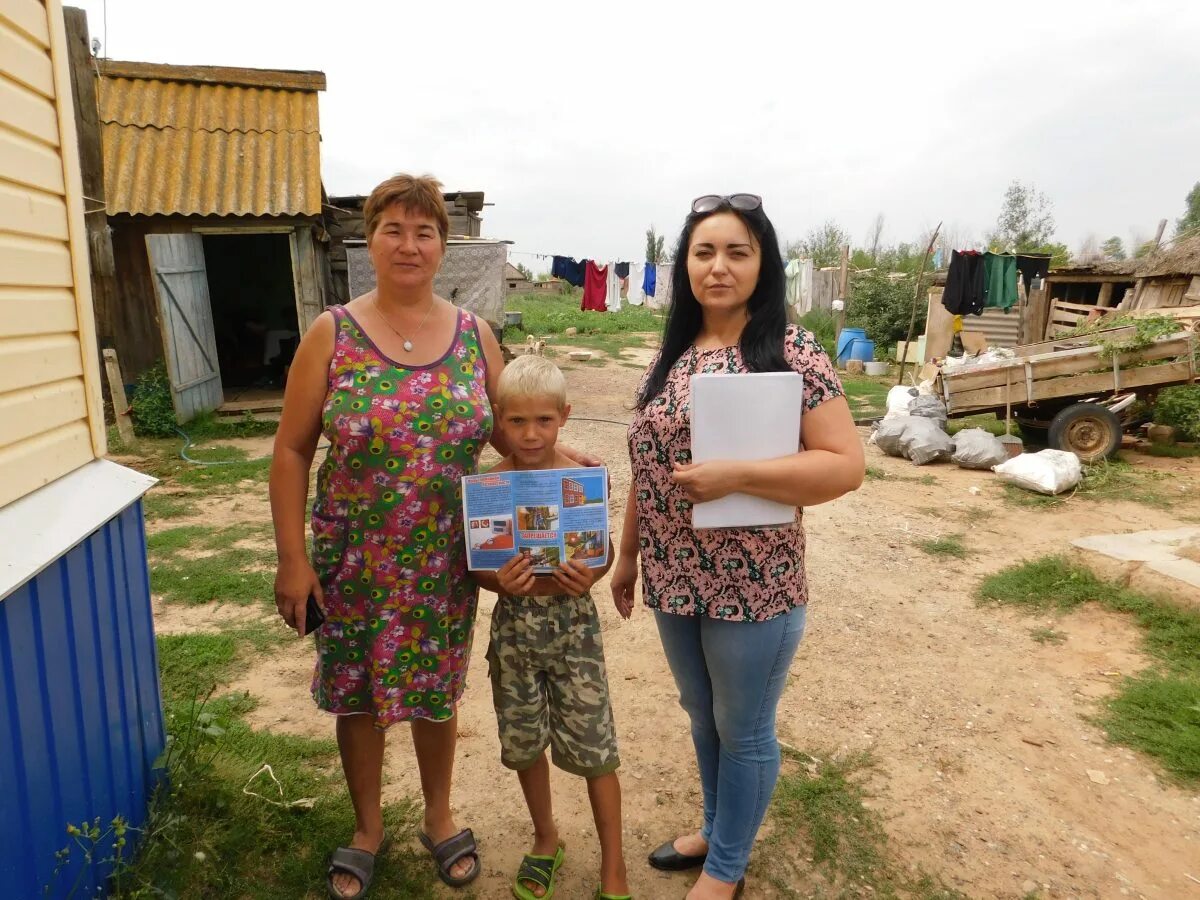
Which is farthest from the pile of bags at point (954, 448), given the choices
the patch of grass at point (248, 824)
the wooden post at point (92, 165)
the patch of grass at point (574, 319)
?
the patch of grass at point (574, 319)

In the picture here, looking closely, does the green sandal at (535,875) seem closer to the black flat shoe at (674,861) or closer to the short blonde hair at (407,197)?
the black flat shoe at (674,861)

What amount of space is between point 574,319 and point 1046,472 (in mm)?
18269

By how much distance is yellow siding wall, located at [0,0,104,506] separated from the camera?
5.33ft

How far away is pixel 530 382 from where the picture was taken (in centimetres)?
184

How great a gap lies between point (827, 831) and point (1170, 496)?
5844 mm

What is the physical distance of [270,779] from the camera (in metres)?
2.58

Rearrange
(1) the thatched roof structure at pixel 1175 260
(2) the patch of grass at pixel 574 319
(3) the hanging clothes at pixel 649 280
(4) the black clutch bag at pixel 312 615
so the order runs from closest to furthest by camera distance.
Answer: (4) the black clutch bag at pixel 312 615 < (1) the thatched roof structure at pixel 1175 260 < (3) the hanging clothes at pixel 649 280 < (2) the patch of grass at pixel 574 319

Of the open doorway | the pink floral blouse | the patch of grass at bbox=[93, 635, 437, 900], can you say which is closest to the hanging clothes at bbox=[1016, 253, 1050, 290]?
the open doorway

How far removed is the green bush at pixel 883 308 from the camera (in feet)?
52.0

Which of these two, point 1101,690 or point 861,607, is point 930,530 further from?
point 1101,690

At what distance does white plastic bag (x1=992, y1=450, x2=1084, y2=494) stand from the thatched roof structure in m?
7.80

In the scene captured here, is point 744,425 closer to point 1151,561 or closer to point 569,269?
point 1151,561

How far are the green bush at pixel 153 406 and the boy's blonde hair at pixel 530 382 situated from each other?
25.8ft

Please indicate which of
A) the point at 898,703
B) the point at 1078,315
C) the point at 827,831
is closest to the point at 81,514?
the point at 827,831
